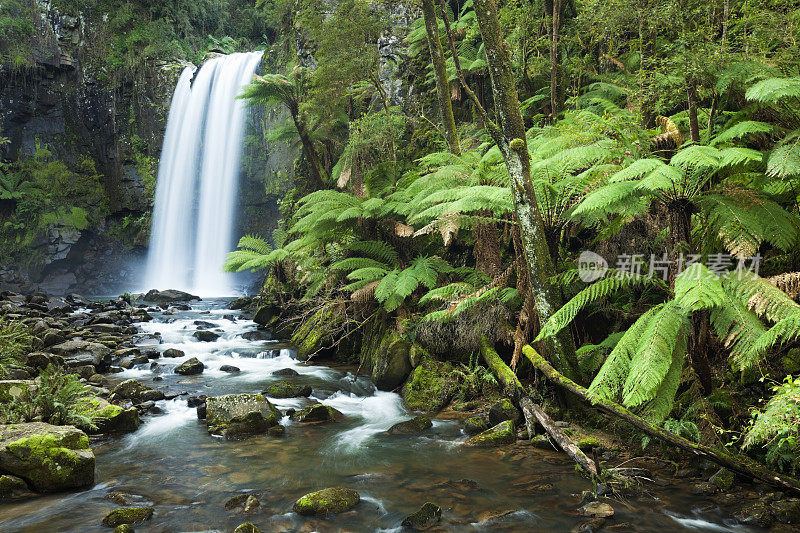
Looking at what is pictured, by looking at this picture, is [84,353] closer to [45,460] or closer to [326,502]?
[45,460]

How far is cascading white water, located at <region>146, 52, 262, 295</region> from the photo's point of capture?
2033cm

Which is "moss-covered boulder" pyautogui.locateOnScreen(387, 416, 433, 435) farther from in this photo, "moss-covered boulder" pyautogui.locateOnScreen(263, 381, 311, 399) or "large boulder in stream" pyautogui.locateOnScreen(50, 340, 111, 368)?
"large boulder in stream" pyautogui.locateOnScreen(50, 340, 111, 368)

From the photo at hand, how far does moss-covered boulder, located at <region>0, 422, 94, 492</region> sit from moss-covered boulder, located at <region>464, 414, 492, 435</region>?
11.3 ft

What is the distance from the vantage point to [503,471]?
4004mm

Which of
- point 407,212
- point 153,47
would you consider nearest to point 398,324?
point 407,212

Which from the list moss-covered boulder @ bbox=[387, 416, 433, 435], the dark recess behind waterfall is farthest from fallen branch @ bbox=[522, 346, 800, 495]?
the dark recess behind waterfall

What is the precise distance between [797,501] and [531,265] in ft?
8.20

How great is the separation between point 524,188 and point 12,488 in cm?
492

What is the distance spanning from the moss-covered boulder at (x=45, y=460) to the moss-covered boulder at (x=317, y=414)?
2175 mm

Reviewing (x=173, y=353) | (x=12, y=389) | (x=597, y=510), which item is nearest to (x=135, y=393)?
(x=12, y=389)

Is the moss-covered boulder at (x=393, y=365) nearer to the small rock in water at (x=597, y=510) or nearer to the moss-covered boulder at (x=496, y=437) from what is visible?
the moss-covered boulder at (x=496, y=437)

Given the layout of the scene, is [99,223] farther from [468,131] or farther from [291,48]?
[468,131]

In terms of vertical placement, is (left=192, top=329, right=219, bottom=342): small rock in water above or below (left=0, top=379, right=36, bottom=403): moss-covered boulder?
below

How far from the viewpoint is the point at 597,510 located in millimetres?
3242
